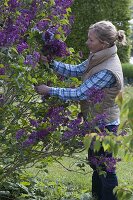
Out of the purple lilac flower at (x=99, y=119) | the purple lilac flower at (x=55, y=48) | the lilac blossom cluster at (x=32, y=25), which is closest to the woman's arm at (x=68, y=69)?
the lilac blossom cluster at (x=32, y=25)

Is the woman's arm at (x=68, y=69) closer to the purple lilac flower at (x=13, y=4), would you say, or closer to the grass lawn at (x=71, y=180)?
the purple lilac flower at (x=13, y=4)

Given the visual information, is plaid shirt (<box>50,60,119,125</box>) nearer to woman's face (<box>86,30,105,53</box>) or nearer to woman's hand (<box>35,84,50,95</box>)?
woman's hand (<box>35,84,50,95</box>)

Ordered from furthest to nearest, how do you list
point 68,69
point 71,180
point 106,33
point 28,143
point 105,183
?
point 71,180 → point 105,183 → point 68,69 → point 106,33 → point 28,143

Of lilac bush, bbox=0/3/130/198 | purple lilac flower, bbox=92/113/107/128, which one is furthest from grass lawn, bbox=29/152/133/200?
purple lilac flower, bbox=92/113/107/128

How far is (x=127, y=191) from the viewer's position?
2.60m

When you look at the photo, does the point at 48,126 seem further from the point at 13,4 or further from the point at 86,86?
the point at 13,4

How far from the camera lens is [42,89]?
3900mm

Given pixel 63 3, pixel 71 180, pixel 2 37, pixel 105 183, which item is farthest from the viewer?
pixel 71 180

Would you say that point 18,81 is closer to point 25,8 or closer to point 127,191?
point 25,8

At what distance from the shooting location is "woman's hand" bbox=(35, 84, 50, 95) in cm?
388

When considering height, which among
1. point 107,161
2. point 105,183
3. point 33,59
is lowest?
point 105,183

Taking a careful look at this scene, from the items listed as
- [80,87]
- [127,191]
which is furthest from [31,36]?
[127,191]

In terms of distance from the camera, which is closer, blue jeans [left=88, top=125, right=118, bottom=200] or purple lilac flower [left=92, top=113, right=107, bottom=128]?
purple lilac flower [left=92, top=113, right=107, bottom=128]

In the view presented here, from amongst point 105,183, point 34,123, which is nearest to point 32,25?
point 34,123
